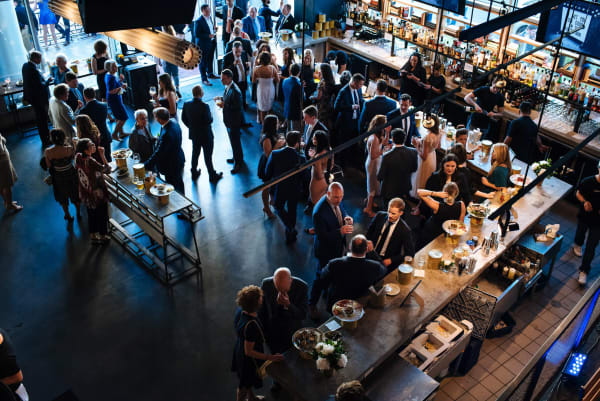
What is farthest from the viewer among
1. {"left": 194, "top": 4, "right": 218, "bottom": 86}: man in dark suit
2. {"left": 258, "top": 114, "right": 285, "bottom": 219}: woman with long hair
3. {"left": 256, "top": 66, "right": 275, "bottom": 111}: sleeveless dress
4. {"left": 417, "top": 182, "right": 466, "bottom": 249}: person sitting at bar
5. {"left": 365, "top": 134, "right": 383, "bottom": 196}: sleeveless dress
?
{"left": 194, "top": 4, "right": 218, "bottom": 86}: man in dark suit

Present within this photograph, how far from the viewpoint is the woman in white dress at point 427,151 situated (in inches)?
286

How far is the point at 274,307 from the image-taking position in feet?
16.3

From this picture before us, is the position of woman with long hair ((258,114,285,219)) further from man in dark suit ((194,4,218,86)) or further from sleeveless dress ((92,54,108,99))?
man in dark suit ((194,4,218,86))

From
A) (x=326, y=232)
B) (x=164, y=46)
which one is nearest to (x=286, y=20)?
(x=326, y=232)

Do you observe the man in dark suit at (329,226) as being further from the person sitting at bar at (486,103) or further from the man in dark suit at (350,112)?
the person sitting at bar at (486,103)

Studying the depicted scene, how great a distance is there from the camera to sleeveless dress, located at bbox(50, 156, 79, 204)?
7.06 metres

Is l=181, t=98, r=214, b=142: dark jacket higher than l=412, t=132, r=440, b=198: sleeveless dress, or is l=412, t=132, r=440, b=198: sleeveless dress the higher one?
l=181, t=98, r=214, b=142: dark jacket

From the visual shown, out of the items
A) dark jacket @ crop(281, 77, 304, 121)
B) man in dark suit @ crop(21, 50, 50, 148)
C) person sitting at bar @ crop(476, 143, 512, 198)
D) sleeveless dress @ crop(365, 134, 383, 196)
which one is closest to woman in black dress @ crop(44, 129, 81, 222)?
man in dark suit @ crop(21, 50, 50, 148)

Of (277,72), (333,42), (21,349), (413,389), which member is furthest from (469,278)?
(333,42)

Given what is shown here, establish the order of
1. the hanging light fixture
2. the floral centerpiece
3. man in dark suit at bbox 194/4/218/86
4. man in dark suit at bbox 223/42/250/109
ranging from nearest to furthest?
the hanging light fixture < the floral centerpiece < man in dark suit at bbox 223/42/250/109 < man in dark suit at bbox 194/4/218/86

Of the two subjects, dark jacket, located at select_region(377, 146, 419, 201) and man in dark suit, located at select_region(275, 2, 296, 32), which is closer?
dark jacket, located at select_region(377, 146, 419, 201)

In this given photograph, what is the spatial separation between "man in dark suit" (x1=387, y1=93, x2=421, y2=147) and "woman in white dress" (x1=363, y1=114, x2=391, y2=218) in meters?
0.24

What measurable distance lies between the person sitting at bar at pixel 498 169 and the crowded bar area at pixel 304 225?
2 centimetres

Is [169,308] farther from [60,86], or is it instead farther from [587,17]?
[587,17]
